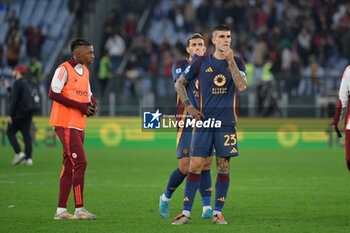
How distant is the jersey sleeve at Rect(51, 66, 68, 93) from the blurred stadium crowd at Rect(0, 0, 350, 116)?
51.0ft

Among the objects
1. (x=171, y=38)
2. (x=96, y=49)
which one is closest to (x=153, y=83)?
(x=96, y=49)

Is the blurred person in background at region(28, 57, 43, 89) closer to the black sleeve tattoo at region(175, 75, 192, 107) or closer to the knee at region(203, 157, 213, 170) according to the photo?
the knee at region(203, 157, 213, 170)

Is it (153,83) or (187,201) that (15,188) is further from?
(153,83)

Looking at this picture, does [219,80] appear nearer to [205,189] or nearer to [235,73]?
[235,73]

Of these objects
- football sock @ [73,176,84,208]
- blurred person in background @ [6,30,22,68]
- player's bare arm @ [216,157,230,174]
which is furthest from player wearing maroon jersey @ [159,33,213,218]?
blurred person in background @ [6,30,22,68]

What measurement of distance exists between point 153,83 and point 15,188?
39.1 feet

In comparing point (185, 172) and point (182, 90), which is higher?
point (182, 90)

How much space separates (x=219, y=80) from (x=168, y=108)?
50.3 feet

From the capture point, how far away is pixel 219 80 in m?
8.52

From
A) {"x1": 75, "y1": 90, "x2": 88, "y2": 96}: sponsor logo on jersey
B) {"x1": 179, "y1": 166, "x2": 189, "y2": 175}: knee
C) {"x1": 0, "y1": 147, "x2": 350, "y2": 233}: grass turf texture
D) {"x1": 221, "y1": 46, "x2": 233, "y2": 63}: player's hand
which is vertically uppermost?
{"x1": 221, "y1": 46, "x2": 233, "y2": 63}: player's hand

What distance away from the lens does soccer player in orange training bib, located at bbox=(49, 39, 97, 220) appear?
898cm

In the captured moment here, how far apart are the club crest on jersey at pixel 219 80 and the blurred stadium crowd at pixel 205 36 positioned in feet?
53.1

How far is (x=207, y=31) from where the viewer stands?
29406mm

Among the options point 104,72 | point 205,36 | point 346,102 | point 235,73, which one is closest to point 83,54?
point 235,73
